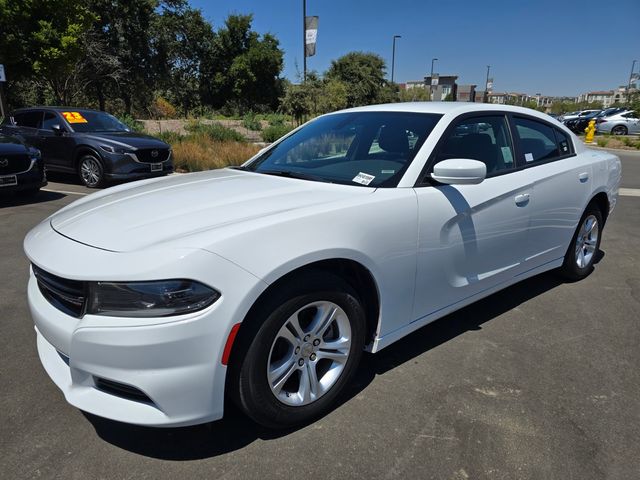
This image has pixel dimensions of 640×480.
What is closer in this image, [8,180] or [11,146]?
[8,180]

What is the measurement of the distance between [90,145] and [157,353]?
8404 millimetres

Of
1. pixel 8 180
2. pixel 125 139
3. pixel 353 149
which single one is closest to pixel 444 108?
pixel 353 149

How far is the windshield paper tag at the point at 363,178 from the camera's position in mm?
2799

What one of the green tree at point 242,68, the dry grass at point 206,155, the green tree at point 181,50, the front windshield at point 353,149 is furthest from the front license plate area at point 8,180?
the green tree at point 242,68

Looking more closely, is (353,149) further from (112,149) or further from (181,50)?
(181,50)

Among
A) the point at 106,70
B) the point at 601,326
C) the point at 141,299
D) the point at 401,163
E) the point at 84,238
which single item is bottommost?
the point at 601,326

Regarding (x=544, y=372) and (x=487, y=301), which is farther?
(x=487, y=301)

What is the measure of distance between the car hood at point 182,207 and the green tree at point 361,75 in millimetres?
48700

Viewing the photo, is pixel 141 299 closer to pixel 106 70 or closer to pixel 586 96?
pixel 106 70

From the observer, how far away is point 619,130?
1123 inches

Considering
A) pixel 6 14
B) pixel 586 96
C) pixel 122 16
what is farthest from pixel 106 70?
pixel 586 96

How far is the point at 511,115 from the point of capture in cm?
368

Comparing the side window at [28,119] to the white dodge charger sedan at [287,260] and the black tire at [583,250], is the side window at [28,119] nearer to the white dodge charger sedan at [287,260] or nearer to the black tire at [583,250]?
the white dodge charger sedan at [287,260]

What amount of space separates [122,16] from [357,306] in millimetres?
30284
